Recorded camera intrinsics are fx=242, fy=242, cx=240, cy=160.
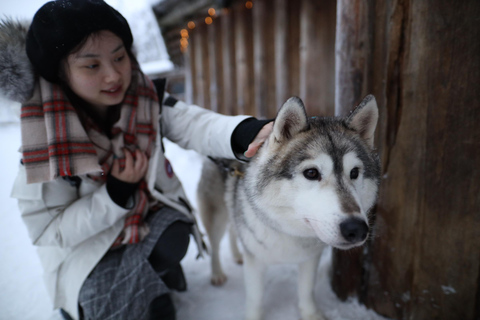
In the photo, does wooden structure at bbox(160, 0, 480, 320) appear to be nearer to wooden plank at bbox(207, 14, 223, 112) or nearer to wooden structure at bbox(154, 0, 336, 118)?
wooden structure at bbox(154, 0, 336, 118)

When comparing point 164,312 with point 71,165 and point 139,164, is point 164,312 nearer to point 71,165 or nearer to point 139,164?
point 139,164

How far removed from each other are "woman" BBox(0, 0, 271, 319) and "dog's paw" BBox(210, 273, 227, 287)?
513 mm

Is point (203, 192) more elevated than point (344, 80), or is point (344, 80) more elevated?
point (344, 80)

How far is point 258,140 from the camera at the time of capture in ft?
4.53

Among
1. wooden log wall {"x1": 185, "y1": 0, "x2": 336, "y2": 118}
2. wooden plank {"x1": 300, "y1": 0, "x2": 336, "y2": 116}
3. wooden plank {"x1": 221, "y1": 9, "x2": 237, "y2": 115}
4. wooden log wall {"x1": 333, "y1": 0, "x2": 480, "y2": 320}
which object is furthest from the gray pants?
wooden plank {"x1": 221, "y1": 9, "x2": 237, "y2": 115}

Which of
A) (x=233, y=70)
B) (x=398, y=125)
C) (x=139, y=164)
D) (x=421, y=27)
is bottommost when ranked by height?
(x=139, y=164)

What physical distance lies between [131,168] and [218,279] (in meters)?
1.25

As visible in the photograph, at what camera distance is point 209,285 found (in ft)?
6.84

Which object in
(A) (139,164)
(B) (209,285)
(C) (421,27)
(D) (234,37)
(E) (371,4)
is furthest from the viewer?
(D) (234,37)

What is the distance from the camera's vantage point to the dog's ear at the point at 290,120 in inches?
43.3

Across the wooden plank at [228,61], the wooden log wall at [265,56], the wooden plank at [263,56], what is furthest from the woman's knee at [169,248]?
the wooden plank at [228,61]

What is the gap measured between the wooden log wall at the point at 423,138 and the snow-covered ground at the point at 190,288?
489mm

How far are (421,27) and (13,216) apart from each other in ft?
12.4

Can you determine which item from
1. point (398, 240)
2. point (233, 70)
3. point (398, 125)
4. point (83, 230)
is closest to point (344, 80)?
point (398, 125)
